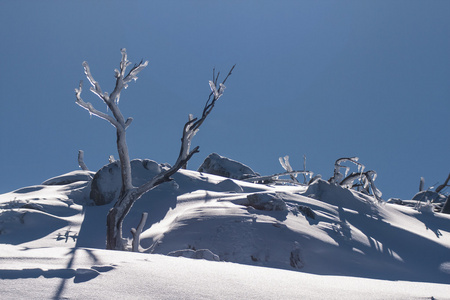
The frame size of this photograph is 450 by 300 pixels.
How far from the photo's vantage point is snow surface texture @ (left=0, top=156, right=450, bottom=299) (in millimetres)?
2502

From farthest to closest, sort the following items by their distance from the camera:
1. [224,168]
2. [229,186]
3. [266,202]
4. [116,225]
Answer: [224,168], [229,186], [266,202], [116,225]

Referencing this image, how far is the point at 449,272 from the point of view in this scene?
605 cm

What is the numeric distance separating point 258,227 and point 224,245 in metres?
0.74

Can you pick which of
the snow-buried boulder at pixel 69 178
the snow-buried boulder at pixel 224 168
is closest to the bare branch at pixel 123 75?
A: the snow-buried boulder at pixel 69 178

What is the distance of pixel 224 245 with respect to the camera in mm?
5719

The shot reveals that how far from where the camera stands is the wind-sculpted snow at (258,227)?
18.7 feet

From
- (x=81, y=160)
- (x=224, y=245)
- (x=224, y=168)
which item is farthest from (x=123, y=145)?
(x=81, y=160)

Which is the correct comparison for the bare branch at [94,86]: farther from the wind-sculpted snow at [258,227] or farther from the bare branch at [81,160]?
the bare branch at [81,160]

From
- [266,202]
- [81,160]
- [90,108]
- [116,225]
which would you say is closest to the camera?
[116,225]

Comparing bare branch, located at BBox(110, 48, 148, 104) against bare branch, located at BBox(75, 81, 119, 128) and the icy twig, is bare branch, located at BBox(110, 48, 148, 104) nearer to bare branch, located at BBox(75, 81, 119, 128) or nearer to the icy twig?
bare branch, located at BBox(75, 81, 119, 128)

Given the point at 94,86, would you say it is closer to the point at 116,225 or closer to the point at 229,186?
the point at 116,225

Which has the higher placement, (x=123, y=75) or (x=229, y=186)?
(x=123, y=75)

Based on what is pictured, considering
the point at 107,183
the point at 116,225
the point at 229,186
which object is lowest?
the point at 116,225

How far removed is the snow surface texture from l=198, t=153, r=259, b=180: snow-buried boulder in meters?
3.79
